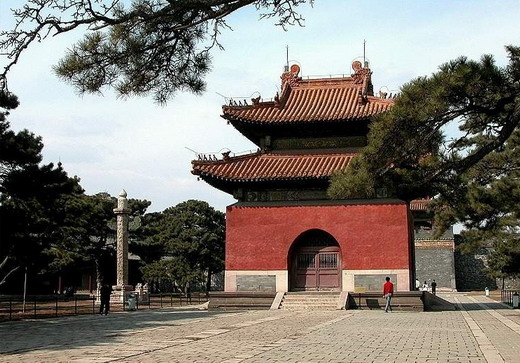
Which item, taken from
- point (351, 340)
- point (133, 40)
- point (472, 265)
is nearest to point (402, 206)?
point (351, 340)

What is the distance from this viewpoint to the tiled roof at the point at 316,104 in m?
24.8

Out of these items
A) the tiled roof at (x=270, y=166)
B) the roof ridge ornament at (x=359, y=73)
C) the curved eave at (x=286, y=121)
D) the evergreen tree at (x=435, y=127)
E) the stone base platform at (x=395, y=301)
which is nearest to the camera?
the evergreen tree at (x=435, y=127)

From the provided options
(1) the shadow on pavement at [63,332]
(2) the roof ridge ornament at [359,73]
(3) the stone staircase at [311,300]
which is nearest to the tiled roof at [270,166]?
(2) the roof ridge ornament at [359,73]

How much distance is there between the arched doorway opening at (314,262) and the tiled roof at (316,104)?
4.35m

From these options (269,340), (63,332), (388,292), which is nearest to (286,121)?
(388,292)

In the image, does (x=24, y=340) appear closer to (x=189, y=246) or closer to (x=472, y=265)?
(x=189, y=246)

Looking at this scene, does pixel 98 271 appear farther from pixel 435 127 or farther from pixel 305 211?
pixel 435 127

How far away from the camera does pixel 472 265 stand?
5522cm

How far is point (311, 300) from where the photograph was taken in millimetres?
23297

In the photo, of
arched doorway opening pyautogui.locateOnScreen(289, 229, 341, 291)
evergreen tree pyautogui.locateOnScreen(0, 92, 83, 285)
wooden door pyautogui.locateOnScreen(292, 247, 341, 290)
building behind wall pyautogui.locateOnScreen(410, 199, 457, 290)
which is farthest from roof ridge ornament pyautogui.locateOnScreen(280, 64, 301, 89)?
building behind wall pyautogui.locateOnScreen(410, 199, 457, 290)

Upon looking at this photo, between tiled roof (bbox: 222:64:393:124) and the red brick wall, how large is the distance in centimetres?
334

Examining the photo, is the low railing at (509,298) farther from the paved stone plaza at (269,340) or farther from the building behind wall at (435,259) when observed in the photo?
the building behind wall at (435,259)

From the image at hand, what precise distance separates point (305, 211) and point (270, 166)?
2.11m

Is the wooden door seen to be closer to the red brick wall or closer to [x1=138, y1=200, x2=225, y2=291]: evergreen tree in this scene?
the red brick wall
